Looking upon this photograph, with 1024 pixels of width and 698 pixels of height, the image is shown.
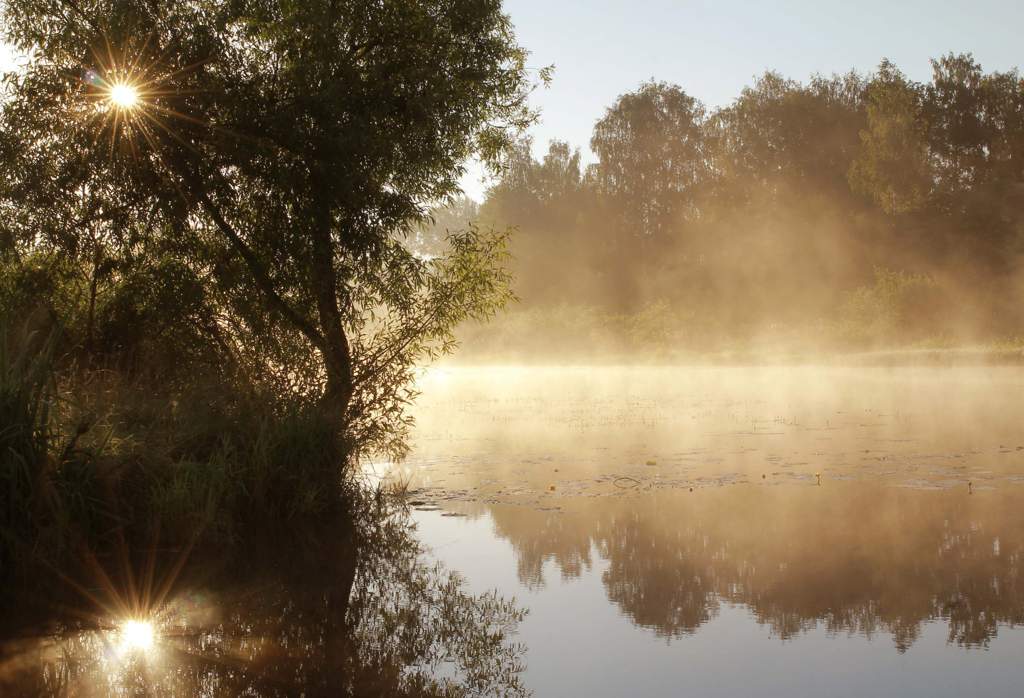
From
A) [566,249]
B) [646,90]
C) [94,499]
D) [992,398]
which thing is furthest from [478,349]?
[94,499]

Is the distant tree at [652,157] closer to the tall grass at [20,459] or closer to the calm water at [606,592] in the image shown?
the calm water at [606,592]

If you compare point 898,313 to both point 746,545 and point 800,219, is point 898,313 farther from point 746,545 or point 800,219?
point 746,545

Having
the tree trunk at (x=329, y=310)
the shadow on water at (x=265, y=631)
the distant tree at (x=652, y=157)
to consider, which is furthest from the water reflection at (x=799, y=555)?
the distant tree at (x=652, y=157)

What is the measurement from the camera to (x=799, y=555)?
9930 millimetres

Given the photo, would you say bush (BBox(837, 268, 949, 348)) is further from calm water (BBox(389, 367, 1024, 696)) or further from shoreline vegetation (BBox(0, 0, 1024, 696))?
shoreline vegetation (BBox(0, 0, 1024, 696))

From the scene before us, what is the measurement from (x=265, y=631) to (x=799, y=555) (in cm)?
520

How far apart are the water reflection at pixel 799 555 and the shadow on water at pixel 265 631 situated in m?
1.32

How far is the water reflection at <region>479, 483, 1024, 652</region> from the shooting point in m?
7.95

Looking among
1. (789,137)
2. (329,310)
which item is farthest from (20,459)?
(789,137)

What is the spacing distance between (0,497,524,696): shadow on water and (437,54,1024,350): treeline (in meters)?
42.1

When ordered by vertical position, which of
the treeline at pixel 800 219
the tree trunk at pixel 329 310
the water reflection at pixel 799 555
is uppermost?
the treeline at pixel 800 219

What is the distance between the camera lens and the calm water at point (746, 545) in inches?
272

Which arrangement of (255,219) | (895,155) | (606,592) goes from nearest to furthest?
(606,592), (255,219), (895,155)

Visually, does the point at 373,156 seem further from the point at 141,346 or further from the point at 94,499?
the point at 94,499
